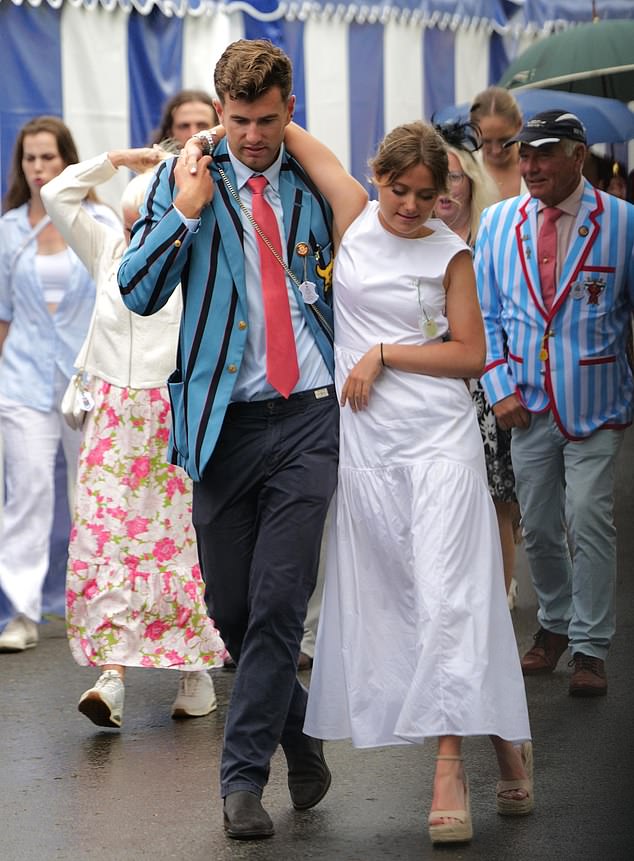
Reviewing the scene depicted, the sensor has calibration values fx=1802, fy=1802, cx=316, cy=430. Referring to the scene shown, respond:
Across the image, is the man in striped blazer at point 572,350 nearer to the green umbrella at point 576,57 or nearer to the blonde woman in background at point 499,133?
the blonde woman in background at point 499,133

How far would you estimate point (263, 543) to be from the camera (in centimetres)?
479

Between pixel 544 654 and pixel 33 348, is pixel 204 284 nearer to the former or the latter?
pixel 544 654

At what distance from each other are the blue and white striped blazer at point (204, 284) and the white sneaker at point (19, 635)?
3.21 meters

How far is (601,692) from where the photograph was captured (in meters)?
6.59

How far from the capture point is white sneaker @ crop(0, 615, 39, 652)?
7820 millimetres

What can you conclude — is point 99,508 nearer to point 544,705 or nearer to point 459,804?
point 544,705

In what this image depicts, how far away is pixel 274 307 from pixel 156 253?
13.8 inches

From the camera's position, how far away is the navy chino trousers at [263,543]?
15.6 feet

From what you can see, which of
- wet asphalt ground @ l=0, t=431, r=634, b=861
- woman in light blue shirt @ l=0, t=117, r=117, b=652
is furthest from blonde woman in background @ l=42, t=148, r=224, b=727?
woman in light blue shirt @ l=0, t=117, r=117, b=652

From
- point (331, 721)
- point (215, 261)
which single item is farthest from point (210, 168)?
point (331, 721)

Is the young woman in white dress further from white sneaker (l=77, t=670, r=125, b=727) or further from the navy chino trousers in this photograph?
white sneaker (l=77, t=670, r=125, b=727)

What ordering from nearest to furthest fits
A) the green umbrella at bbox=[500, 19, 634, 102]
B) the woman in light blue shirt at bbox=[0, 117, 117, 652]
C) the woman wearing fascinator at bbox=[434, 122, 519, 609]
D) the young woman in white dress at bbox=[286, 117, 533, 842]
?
the young woman in white dress at bbox=[286, 117, 533, 842] → the woman wearing fascinator at bbox=[434, 122, 519, 609] → the woman in light blue shirt at bbox=[0, 117, 117, 652] → the green umbrella at bbox=[500, 19, 634, 102]

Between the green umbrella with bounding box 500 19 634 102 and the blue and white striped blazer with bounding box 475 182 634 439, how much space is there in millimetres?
2897

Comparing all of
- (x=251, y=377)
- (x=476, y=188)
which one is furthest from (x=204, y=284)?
(x=476, y=188)
